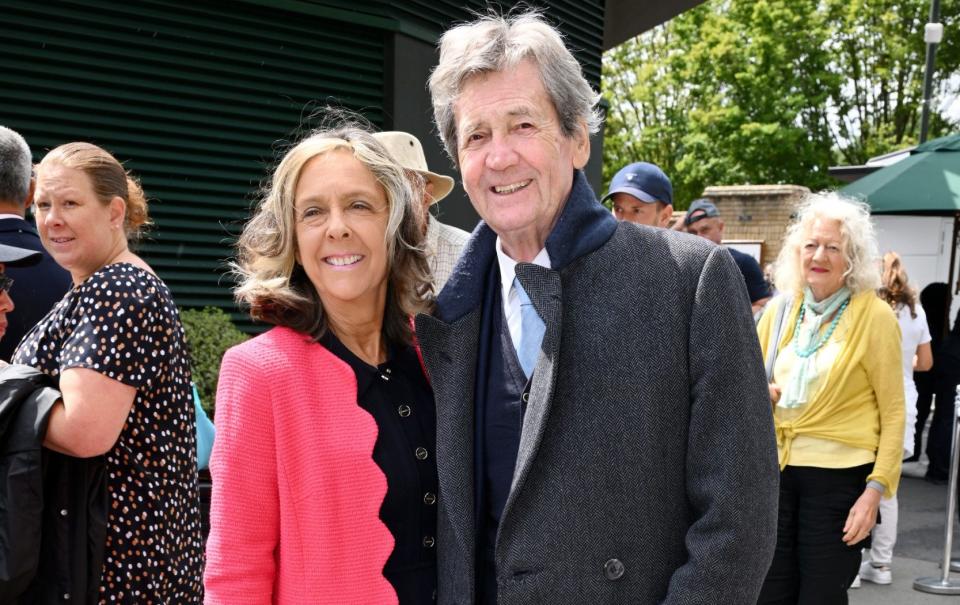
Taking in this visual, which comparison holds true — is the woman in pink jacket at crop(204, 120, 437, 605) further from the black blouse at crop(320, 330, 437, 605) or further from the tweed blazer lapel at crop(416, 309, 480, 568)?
the tweed blazer lapel at crop(416, 309, 480, 568)

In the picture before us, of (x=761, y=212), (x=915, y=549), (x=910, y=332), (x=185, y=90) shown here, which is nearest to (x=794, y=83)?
(x=761, y=212)

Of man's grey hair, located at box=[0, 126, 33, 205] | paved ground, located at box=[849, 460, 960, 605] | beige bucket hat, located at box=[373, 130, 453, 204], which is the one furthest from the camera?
paved ground, located at box=[849, 460, 960, 605]

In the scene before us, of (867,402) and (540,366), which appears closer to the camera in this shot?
(540,366)

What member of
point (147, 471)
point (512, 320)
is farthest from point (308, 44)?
point (512, 320)

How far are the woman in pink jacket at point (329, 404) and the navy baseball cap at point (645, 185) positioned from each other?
2806 millimetres

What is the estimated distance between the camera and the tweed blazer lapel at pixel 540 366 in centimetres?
184

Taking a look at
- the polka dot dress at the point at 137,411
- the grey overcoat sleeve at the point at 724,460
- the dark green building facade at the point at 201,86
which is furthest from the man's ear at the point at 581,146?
the dark green building facade at the point at 201,86

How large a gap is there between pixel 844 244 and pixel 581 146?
2.41m

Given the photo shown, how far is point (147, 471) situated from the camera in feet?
8.84

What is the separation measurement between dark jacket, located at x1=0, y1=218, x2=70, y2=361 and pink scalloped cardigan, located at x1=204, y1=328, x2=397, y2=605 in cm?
139

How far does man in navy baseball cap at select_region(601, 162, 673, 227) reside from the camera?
5.04 metres

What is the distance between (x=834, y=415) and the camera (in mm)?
3990

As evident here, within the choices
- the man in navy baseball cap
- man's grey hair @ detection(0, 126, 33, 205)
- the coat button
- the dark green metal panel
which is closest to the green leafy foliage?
the dark green metal panel

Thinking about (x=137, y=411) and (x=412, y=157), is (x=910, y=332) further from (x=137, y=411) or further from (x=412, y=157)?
(x=137, y=411)
